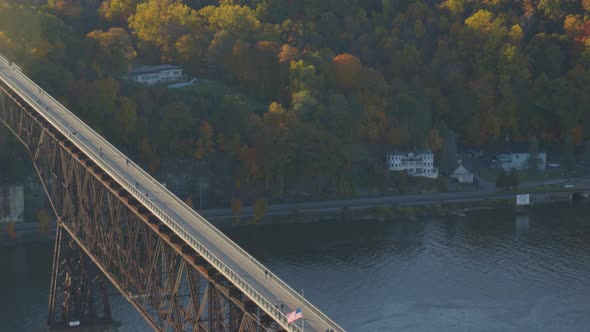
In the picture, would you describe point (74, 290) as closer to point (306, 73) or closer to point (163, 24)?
point (306, 73)

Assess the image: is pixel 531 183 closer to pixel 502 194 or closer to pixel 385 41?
pixel 502 194

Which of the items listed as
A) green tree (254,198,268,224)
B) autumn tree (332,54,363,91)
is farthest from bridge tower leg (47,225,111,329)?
autumn tree (332,54,363,91)

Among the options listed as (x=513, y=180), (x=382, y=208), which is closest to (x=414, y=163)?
(x=513, y=180)

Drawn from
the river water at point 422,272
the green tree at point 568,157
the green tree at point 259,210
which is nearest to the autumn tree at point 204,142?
the green tree at point 259,210

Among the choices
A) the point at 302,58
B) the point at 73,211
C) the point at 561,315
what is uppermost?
the point at 302,58

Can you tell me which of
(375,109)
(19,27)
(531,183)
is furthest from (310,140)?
(19,27)

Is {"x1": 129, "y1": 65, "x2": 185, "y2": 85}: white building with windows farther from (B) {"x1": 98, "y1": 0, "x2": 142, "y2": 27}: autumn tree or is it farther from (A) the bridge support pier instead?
(A) the bridge support pier

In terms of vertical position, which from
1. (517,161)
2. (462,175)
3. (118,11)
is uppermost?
(118,11)
